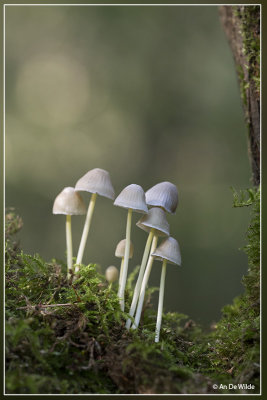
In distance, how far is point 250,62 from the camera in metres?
1.85

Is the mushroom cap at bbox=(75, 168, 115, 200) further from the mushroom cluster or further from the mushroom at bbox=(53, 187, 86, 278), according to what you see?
the mushroom at bbox=(53, 187, 86, 278)

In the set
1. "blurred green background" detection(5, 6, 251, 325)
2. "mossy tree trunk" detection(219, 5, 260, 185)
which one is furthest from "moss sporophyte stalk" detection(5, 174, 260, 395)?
"blurred green background" detection(5, 6, 251, 325)

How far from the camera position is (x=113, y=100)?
6820 millimetres

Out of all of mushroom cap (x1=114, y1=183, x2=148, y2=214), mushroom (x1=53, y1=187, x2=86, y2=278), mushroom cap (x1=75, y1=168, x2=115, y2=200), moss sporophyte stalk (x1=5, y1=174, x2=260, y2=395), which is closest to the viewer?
moss sporophyte stalk (x1=5, y1=174, x2=260, y2=395)

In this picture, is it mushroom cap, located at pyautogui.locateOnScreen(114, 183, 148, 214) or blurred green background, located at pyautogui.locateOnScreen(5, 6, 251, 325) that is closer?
mushroom cap, located at pyautogui.locateOnScreen(114, 183, 148, 214)

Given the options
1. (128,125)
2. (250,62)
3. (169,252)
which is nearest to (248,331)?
(169,252)

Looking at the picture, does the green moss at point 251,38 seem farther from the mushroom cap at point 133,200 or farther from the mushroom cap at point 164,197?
the mushroom cap at point 133,200

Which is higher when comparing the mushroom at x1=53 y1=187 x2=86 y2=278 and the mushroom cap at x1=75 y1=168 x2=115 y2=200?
the mushroom cap at x1=75 y1=168 x2=115 y2=200

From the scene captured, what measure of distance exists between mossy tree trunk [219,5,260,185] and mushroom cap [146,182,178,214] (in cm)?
66

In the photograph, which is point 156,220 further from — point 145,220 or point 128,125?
point 128,125

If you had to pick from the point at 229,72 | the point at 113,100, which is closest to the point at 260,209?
the point at 113,100

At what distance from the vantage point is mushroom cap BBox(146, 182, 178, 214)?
4.92 ft

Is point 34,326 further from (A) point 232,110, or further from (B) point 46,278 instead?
(A) point 232,110

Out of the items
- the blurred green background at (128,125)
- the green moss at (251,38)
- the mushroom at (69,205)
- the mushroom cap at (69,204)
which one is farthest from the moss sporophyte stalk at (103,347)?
the blurred green background at (128,125)
